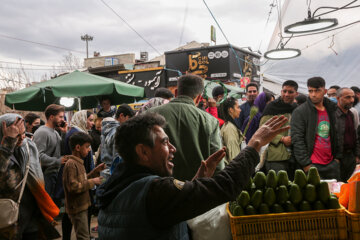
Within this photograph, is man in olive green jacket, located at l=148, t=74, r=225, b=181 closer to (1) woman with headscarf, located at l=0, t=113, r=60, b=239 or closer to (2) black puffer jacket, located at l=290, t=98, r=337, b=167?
(1) woman with headscarf, located at l=0, t=113, r=60, b=239

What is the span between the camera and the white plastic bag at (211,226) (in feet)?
6.49

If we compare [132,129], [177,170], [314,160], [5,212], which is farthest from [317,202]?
[5,212]

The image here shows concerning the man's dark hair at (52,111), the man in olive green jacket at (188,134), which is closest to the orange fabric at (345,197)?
the man in olive green jacket at (188,134)

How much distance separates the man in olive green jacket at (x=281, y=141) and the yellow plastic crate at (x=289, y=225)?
7.51 ft

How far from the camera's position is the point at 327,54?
22.6 ft

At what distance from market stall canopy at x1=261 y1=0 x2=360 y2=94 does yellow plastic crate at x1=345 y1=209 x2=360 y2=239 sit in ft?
15.3

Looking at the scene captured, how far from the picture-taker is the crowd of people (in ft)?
4.38

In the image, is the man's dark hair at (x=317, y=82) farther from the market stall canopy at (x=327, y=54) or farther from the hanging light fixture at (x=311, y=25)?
the market stall canopy at (x=327, y=54)

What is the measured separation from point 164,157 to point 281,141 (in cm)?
319

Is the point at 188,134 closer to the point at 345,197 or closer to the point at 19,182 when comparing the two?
the point at 345,197

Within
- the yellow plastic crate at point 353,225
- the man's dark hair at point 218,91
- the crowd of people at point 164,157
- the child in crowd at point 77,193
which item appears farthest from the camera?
the man's dark hair at point 218,91

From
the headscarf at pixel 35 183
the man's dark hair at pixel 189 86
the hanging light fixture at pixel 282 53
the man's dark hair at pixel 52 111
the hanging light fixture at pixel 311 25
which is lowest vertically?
the headscarf at pixel 35 183

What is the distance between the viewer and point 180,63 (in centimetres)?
1866

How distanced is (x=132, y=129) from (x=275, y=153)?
327cm
